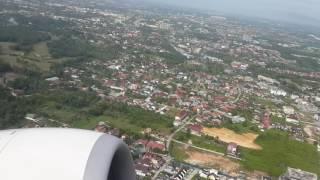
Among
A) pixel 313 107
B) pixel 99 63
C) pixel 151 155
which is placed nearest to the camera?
pixel 151 155

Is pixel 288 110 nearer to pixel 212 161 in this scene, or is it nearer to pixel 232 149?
pixel 232 149

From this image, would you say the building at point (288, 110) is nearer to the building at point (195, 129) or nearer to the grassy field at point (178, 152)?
the building at point (195, 129)

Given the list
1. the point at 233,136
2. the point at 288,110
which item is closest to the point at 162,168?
the point at 233,136

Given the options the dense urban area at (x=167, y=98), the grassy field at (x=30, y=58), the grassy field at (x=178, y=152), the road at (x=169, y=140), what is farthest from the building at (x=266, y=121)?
the grassy field at (x=30, y=58)

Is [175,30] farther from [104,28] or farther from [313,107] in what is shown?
[313,107]

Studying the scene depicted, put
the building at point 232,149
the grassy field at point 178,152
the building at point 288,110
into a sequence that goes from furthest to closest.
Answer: the building at point 288,110 → the building at point 232,149 → the grassy field at point 178,152

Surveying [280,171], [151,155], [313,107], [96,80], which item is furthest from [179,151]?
[313,107]
